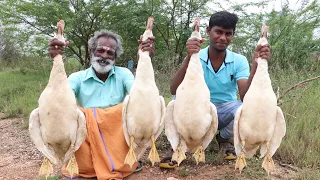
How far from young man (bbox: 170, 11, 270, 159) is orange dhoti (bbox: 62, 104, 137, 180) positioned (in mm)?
852

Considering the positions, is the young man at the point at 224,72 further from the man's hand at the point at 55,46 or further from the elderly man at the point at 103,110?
the man's hand at the point at 55,46

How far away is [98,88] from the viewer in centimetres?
411

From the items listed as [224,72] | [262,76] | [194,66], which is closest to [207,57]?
[224,72]

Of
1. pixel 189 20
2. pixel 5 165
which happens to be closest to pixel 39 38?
pixel 189 20

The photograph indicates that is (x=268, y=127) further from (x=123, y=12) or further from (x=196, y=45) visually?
(x=123, y=12)

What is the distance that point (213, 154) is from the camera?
4.75 meters

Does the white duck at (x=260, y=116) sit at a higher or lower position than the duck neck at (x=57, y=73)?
lower

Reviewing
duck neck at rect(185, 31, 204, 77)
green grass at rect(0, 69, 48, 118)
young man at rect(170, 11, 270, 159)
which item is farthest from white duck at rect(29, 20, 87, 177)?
green grass at rect(0, 69, 48, 118)

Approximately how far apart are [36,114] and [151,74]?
1.24 m

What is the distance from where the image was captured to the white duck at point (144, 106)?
321 centimetres

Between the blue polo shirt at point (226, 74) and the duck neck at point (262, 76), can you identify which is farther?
the blue polo shirt at point (226, 74)

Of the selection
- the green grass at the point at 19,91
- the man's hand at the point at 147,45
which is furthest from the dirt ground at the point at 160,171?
the green grass at the point at 19,91

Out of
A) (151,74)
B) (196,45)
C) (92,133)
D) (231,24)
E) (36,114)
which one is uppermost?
(231,24)

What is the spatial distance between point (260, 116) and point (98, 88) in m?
2.07
